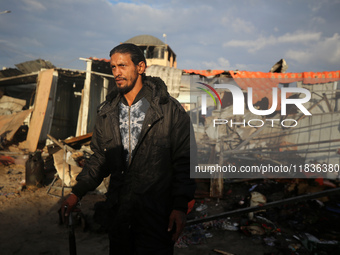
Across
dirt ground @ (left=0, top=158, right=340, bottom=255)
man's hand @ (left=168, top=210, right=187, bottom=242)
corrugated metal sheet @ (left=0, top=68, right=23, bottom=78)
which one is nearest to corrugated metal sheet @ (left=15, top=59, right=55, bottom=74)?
corrugated metal sheet @ (left=0, top=68, right=23, bottom=78)

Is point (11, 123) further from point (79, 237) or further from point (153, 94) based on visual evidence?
point (153, 94)

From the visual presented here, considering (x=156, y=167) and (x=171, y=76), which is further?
(x=171, y=76)

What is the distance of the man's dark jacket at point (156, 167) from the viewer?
1.81m

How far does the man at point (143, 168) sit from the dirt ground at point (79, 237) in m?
2.61

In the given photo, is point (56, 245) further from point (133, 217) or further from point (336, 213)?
point (336, 213)

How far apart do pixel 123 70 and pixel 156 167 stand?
2.84ft

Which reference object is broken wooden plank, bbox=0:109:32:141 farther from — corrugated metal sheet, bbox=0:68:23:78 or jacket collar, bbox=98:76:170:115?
jacket collar, bbox=98:76:170:115

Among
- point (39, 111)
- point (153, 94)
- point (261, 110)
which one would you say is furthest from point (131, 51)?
point (39, 111)

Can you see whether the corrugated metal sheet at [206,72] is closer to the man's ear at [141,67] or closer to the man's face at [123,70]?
the man's ear at [141,67]

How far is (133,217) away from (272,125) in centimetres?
1070

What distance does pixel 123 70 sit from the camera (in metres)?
1.98

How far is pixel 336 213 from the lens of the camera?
4.90 metres

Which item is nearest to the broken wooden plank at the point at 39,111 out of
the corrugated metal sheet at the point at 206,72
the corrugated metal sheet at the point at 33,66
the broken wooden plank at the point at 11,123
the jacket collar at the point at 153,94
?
the broken wooden plank at the point at 11,123

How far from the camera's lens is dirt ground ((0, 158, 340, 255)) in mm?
4082
